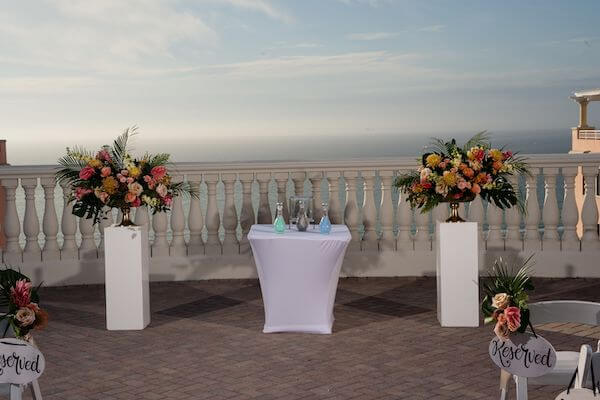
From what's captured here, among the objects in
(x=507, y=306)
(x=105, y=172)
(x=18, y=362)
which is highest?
(x=105, y=172)

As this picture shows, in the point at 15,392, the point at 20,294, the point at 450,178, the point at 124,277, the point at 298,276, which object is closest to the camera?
the point at 15,392

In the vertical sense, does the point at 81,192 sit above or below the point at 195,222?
above

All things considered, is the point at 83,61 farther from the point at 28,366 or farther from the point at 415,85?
the point at 28,366

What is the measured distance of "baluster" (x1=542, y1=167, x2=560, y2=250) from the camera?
10.9m

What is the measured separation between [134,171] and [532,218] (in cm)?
466

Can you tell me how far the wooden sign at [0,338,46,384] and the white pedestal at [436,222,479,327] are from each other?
4.33 meters

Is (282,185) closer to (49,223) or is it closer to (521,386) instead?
(49,223)

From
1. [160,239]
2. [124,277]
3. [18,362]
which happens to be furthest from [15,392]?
[160,239]

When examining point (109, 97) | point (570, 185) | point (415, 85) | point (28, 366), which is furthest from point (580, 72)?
point (28, 366)

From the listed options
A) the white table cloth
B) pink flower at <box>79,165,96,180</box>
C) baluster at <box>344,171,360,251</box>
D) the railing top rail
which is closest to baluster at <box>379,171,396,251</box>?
the railing top rail

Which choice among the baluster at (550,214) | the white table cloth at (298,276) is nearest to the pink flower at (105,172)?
the white table cloth at (298,276)

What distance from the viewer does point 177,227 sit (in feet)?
36.1

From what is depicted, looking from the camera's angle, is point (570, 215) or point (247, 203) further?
point (570, 215)

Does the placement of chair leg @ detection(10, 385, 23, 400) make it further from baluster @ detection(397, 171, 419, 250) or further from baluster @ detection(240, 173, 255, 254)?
baluster @ detection(397, 171, 419, 250)
